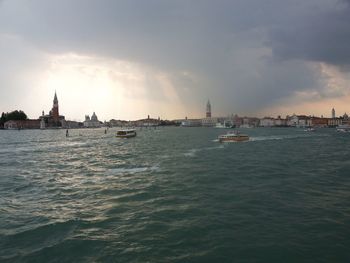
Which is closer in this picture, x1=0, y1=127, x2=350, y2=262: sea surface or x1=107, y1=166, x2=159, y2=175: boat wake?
x1=0, y1=127, x2=350, y2=262: sea surface

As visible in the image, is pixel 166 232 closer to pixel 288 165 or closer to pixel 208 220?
pixel 208 220

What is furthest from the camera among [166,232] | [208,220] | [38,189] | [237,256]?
[38,189]

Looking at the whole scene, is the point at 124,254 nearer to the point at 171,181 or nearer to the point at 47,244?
the point at 47,244

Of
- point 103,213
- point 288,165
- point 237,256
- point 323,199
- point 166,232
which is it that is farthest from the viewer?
point 288,165

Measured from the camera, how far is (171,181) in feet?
67.1

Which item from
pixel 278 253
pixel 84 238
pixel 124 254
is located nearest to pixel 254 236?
pixel 278 253

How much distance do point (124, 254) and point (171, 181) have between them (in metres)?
11.4

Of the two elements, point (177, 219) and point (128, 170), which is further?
point (128, 170)

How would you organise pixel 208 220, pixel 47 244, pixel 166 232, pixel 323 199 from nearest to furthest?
pixel 47 244 → pixel 166 232 → pixel 208 220 → pixel 323 199

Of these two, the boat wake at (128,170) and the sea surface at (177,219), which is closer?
the sea surface at (177,219)

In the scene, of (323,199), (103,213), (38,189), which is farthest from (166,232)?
(38,189)

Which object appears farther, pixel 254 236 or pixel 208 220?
pixel 208 220

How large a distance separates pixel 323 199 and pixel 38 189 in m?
15.2

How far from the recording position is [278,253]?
9.24 m
